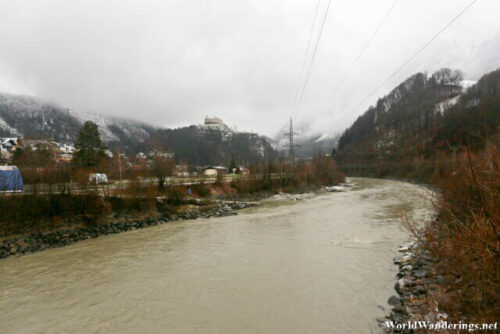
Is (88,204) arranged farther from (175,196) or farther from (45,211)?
(175,196)

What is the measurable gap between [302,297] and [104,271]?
778 centimetres

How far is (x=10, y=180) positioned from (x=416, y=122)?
12618 cm

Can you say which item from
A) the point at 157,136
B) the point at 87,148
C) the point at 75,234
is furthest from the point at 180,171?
the point at 157,136

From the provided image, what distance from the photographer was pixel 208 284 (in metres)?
8.76

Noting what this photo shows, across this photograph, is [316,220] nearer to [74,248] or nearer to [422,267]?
[422,267]

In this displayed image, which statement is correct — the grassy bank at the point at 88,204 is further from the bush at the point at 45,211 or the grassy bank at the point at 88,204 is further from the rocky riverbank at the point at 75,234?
the rocky riverbank at the point at 75,234

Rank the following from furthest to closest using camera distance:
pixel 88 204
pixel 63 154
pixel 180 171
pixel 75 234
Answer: pixel 63 154
pixel 180 171
pixel 88 204
pixel 75 234

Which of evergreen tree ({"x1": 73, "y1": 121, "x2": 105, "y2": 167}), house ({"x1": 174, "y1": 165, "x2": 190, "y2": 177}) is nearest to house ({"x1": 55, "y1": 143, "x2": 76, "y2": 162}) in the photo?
evergreen tree ({"x1": 73, "y1": 121, "x2": 105, "y2": 167})

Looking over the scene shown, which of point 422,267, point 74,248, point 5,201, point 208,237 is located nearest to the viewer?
point 422,267

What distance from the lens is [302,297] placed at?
759 centimetres

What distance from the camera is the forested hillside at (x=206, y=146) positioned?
115 metres

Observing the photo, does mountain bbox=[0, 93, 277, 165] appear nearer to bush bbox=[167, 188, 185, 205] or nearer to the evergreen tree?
the evergreen tree

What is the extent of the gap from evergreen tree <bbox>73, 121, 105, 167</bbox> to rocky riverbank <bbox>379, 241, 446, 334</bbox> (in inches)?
1461

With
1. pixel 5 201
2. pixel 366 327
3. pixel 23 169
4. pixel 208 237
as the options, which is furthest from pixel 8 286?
pixel 23 169
